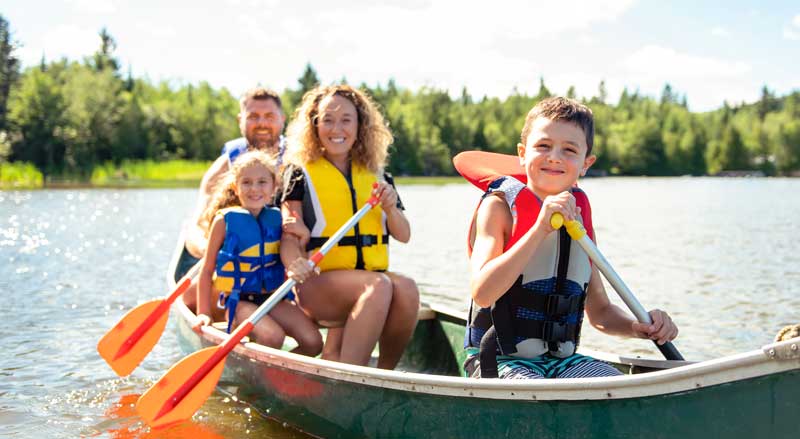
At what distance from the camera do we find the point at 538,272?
275 cm

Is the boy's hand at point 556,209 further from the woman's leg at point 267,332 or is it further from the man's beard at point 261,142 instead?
the man's beard at point 261,142

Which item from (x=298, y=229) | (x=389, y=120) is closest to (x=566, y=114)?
(x=298, y=229)

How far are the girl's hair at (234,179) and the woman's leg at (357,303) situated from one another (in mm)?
723

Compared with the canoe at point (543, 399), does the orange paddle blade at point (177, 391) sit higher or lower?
lower

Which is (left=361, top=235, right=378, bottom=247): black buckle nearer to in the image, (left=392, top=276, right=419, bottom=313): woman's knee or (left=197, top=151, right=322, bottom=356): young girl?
(left=392, top=276, right=419, bottom=313): woman's knee

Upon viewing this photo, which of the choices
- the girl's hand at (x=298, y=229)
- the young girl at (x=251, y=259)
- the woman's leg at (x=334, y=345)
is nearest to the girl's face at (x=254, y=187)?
the young girl at (x=251, y=259)

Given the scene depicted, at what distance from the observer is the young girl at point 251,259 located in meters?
4.04

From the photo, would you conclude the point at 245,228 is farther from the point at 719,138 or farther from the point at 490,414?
the point at 719,138

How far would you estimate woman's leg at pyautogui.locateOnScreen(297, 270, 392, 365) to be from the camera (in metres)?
3.67

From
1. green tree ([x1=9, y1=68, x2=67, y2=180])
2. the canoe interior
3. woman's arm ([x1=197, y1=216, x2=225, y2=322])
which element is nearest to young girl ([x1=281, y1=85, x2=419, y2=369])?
woman's arm ([x1=197, y1=216, x2=225, y2=322])

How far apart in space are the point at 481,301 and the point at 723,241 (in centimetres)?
1290

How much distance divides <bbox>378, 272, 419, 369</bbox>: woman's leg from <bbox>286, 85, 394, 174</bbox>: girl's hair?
24.7 inches

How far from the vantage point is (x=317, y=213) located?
393 centimetres

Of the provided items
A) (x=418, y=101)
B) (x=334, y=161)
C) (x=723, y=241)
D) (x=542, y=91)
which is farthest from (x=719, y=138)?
(x=334, y=161)
